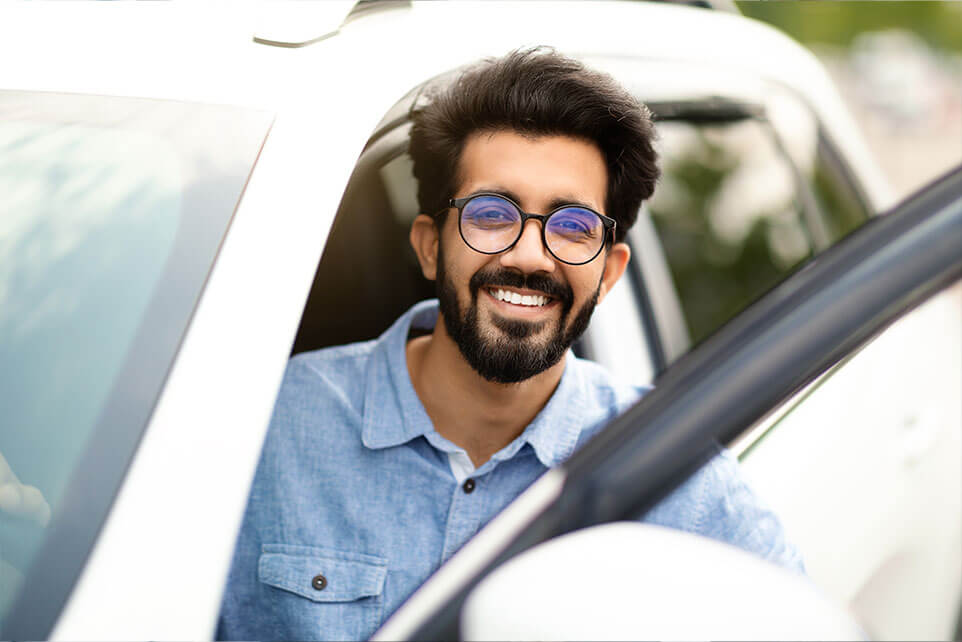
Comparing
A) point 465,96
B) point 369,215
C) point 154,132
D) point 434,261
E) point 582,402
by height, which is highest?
point 154,132

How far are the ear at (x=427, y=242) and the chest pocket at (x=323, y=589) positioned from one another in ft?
1.95

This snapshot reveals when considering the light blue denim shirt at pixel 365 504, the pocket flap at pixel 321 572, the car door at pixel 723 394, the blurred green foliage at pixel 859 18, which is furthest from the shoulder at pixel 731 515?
the blurred green foliage at pixel 859 18

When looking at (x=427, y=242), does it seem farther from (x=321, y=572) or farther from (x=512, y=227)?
(x=321, y=572)

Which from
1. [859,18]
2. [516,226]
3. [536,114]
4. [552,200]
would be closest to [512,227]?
[516,226]

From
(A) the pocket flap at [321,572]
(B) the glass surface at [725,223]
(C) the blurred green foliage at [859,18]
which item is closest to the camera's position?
(A) the pocket flap at [321,572]

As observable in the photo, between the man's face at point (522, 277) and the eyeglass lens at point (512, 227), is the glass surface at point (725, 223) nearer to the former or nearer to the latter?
the man's face at point (522, 277)

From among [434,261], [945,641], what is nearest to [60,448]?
[434,261]

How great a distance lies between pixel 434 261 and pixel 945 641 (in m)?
1.09

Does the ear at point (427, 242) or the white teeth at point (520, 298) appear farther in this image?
the ear at point (427, 242)

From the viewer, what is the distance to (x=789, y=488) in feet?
4.75

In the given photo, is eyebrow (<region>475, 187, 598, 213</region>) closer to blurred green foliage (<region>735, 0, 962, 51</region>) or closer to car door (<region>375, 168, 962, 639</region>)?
car door (<region>375, 168, 962, 639</region>)

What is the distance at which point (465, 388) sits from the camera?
1750mm

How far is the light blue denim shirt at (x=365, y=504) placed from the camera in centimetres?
146

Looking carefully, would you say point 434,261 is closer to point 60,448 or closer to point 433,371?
point 433,371
